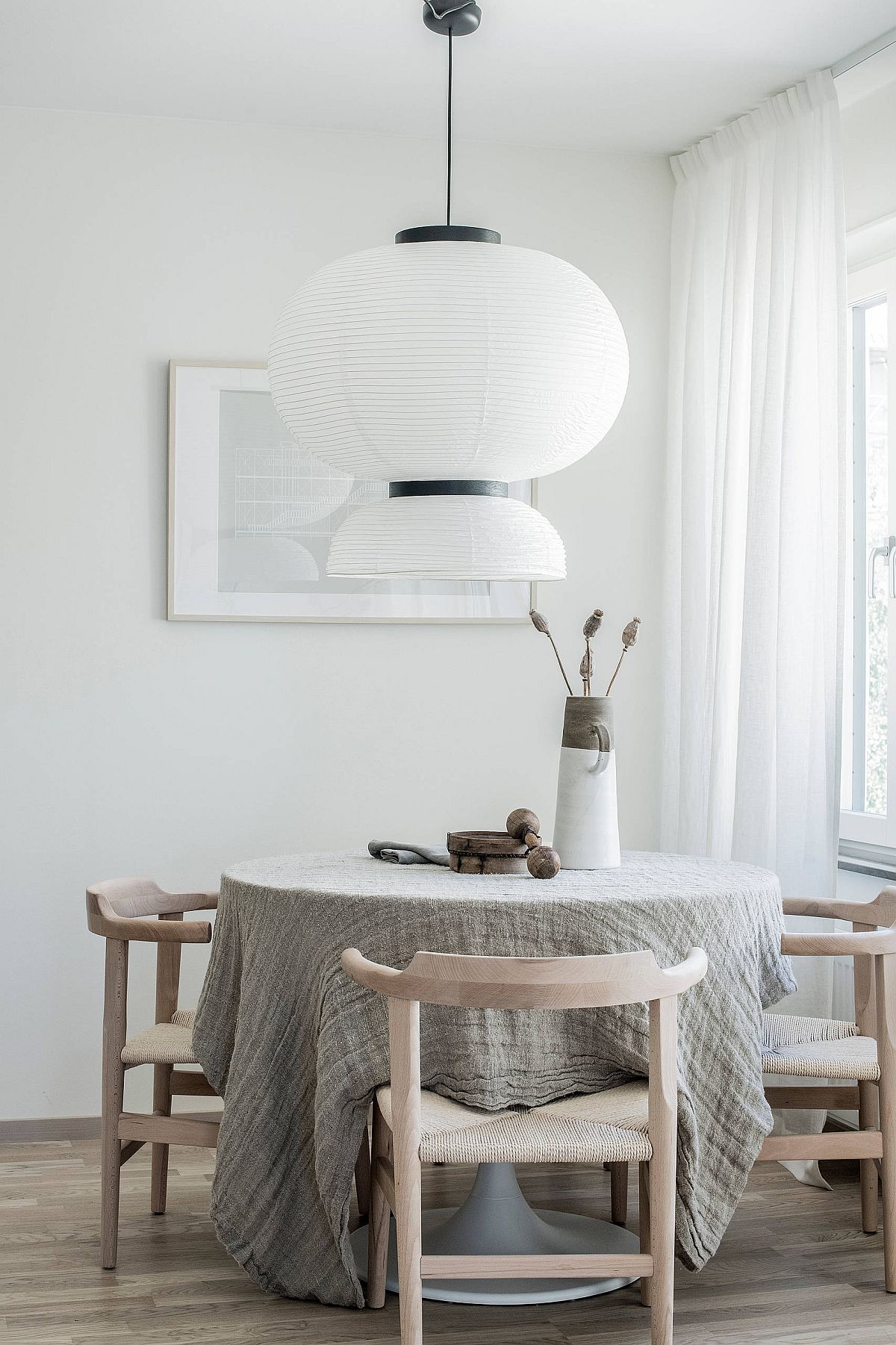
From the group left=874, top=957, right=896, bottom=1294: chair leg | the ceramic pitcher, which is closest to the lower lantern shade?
the ceramic pitcher

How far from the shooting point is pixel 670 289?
4.03 meters

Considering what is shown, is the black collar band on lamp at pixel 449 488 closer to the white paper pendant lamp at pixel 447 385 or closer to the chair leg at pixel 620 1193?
the white paper pendant lamp at pixel 447 385

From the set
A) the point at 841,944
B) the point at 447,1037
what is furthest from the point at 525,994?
the point at 841,944

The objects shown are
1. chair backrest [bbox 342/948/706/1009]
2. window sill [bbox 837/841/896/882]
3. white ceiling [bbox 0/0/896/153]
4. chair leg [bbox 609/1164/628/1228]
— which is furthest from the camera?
window sill [bbox 837/841/896/882]

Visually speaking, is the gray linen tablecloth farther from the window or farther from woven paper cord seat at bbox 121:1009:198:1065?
the window

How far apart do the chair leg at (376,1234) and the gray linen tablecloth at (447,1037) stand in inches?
1.6

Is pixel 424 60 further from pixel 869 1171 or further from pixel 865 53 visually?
pixel 869 1171

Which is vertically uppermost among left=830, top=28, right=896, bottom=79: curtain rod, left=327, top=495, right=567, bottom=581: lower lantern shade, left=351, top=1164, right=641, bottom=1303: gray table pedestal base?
left=830, top=28, right=896, bottom=79: curtain rod

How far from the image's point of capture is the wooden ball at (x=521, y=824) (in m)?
2.66

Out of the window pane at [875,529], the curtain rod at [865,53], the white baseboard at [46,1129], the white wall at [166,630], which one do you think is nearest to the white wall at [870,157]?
the curtain rod at [865,53]

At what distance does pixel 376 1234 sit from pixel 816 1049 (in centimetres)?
91

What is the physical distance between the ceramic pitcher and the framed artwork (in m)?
1.04

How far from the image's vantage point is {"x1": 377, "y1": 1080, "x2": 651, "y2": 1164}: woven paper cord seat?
202 centimetres

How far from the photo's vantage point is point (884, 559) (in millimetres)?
3463
